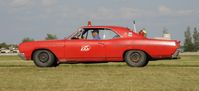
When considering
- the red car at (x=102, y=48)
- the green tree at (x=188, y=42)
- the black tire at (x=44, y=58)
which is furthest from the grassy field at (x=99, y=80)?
the green tree at (x=188, y=42)

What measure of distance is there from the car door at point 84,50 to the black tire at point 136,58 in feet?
2.49

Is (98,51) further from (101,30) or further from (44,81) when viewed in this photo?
(44,81)

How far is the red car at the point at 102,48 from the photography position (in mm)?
13453

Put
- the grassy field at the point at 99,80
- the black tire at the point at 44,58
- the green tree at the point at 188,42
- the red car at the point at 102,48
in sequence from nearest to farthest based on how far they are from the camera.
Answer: the grassy field at the point at 99,80 < the red car at the point at 102,48 < the black tire at the point at 44,58 < the green tree at the point at 188,42

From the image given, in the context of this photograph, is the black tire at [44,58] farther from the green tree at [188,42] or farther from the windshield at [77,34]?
the green tree at [188,42]

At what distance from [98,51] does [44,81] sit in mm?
4527

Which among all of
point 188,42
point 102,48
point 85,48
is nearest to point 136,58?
point 102,48

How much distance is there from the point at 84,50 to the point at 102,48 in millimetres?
518

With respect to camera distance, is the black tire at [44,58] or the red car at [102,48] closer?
the red car at [102,48]

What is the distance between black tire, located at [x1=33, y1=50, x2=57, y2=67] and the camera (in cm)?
1384

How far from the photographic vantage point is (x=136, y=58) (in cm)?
1354

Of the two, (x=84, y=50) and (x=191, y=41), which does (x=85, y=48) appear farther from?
(x=191, y=41)

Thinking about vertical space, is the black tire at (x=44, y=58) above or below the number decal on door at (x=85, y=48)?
below

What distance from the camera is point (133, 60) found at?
44.4ft
